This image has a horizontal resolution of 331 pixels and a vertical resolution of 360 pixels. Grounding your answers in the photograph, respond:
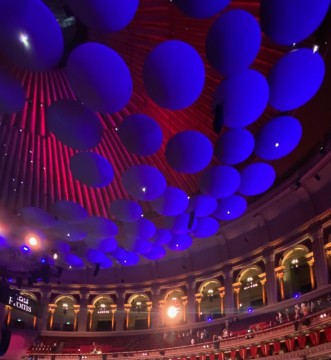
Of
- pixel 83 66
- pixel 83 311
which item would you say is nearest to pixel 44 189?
pixel 83 66

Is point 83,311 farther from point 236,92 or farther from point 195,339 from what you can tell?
point 236,92

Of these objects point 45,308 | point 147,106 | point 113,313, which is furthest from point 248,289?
point 147,106

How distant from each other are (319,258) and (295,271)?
171 cm

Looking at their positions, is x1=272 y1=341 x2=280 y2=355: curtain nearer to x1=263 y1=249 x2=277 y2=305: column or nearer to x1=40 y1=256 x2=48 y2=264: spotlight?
x1=263 y1=249 x2=277 y2=305: column

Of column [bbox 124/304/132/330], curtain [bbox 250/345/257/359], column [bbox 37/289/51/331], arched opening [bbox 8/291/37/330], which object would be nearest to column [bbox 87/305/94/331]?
column [bbox 124/304/132/330]

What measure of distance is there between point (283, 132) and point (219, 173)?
106 cm

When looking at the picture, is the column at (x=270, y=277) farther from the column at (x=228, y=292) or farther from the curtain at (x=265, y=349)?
the curtain at (x=265, y=349)

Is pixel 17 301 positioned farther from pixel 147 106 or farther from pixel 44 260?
pixel 147 106

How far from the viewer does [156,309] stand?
61.6 feet

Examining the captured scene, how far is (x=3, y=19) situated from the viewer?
4230 mm

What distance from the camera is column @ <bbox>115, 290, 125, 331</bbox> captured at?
19250 mm

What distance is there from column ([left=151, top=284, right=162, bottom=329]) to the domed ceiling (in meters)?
9.16

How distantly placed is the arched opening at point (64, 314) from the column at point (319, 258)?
11826 millimetres

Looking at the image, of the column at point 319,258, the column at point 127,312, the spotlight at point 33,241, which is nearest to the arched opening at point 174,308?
the column at point 127,312
